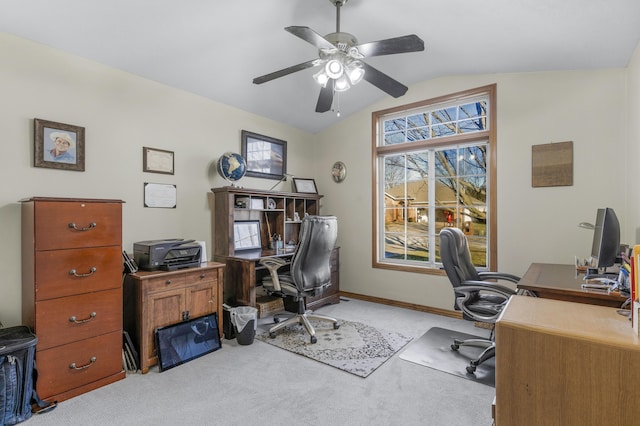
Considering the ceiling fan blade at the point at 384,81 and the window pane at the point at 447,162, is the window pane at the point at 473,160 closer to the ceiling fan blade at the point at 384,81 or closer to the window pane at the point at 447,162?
the window pane at the point at 447,162

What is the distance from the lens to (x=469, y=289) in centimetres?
240

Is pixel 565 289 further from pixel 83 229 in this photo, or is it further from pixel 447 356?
pixel 83 229

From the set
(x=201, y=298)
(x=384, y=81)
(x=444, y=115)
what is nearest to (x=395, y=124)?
(x=444, y=115)

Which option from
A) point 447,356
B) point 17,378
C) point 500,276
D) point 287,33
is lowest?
point 447,356

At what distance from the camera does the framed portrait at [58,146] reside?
7.85 ft

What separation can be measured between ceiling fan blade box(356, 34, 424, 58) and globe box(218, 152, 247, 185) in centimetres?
198

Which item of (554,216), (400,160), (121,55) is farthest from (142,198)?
(554,216)

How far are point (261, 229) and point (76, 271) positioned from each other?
7.39 feet

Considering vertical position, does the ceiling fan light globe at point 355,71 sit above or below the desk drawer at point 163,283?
above

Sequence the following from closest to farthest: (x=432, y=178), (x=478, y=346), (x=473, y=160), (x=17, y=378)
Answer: (x=17, y=378) → (x=478, y=346) → (x=473, y=160) → (x=432, y=178)

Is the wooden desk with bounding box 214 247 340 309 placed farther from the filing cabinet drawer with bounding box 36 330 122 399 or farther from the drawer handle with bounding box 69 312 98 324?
the drawer handle with bounding box 69 312 98 324

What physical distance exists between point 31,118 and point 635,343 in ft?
11.7

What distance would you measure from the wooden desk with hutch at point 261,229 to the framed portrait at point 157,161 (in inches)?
22.2

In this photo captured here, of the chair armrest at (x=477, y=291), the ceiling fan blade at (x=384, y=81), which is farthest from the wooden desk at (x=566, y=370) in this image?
the ceiling fan blade at (x=384, y=81)
